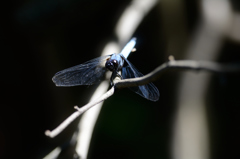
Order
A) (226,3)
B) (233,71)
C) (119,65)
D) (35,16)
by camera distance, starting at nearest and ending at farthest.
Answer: (233,71)
(119,65)
(35,16)
(226,3)

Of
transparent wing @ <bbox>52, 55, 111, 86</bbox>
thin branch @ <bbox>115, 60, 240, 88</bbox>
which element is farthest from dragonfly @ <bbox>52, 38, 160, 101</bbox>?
thin branch @ <bbox>115, 60, 240, 88</bbox>

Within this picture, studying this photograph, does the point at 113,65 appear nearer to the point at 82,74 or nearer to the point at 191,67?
the point at 82,74

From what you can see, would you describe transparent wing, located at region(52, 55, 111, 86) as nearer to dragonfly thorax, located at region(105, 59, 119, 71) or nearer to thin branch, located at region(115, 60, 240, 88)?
dragonfly thorax, located at region(105, 59, 119, 71)

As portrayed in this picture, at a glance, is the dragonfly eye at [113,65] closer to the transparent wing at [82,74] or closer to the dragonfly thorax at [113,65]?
the dragonfly thorax at [113,65]

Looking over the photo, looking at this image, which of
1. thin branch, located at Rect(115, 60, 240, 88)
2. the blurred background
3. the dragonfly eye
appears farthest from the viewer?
the blurred background

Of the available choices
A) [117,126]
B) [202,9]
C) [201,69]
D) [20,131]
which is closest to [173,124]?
[117,126]

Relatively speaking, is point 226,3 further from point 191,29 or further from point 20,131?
point 20,131

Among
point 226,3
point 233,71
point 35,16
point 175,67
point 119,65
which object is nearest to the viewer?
point 233,71


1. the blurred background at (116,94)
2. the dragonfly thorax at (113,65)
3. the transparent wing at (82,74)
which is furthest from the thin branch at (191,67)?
the blurred background at (116,94)

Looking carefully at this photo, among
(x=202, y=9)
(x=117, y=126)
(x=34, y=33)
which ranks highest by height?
(x=202, y=9)
